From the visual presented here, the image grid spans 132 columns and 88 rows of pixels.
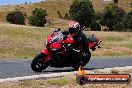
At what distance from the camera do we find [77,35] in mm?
15898

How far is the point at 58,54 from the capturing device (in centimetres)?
1608

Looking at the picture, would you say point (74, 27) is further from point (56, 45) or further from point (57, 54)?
point (57, 54)

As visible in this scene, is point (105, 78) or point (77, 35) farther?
point (77, 35)

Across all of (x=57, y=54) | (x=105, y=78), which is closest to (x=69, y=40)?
(x=57, y=54)

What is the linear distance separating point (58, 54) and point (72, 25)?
1205mm

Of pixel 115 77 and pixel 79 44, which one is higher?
pixel 115 77

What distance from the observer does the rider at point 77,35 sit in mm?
15570

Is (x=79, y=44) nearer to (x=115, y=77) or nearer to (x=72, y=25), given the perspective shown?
(x=72, y=25)

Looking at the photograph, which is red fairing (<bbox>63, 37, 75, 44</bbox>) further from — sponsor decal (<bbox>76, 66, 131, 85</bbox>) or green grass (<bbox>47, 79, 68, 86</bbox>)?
sponsor decal (<bbox>76, 66, 131, 85</bbox>)

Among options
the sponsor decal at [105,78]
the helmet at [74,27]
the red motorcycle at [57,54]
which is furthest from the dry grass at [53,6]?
the sponsor decal at [105,78]

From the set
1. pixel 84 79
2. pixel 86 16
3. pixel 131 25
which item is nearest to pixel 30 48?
pixel 84 79

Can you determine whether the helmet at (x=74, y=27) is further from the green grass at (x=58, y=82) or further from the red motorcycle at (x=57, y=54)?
the green grass at (x=58, y=82)

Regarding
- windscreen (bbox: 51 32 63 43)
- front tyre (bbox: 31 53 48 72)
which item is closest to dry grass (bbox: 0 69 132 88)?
front tyre (bbox: 31 53 48 72)

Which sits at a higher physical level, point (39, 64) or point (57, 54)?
point (57, 54)
